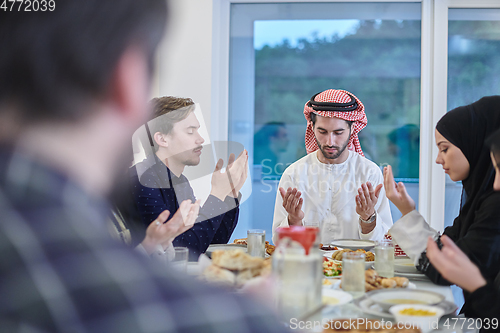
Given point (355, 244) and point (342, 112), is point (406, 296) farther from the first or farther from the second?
point (342, 112)

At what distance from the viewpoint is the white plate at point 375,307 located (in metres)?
0.94

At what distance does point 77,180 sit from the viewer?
36cm

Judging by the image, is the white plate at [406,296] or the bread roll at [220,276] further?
the white plate at [406,296]

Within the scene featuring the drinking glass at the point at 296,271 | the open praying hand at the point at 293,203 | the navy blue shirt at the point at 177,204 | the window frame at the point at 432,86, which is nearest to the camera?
the drinking glass at the point at 296,271

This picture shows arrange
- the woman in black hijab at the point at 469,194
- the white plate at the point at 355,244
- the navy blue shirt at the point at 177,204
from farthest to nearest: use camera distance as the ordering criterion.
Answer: the navy blue shirt at the point at 177,204
the white plate at the point at 355,244
the woman in black hijab at the point at 469,194

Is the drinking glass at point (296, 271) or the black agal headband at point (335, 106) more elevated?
the black agal headband at point (335, 106)

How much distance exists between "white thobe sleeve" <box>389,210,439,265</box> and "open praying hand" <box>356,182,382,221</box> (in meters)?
0.64

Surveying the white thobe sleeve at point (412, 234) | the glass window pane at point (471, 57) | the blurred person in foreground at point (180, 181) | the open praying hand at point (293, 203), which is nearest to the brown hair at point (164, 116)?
the blurred person in foreground at point (180, 181)

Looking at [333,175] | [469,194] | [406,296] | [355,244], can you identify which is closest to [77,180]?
[406,296]

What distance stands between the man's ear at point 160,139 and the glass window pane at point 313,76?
1.18m

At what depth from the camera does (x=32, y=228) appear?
0.32 m

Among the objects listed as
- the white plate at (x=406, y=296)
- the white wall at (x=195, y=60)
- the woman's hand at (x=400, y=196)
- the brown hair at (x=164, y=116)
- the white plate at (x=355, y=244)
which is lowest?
the white plate at (x=355, y=244)

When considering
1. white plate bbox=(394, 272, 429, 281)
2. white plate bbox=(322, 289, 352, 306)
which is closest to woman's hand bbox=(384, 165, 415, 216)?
white plate bbox=(394, 272, 429, 281)
